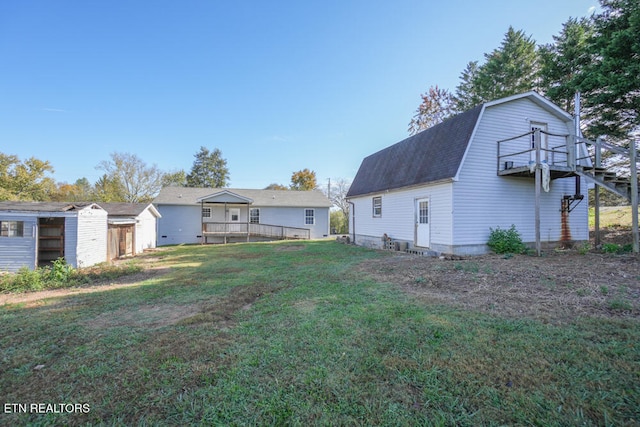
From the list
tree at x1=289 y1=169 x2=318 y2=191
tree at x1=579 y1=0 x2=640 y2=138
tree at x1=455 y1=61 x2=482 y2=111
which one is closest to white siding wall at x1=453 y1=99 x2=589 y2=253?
tree at x1=579 y1=0 x2=640 y2=138

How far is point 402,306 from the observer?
14.8 ft

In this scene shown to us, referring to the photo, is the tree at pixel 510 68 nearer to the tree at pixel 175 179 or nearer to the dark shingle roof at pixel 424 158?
the dark shingle roof at pixel 424 158

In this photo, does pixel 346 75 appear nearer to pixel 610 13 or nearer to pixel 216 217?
pixel 610 13

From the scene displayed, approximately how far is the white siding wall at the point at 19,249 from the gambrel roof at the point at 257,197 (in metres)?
12.4

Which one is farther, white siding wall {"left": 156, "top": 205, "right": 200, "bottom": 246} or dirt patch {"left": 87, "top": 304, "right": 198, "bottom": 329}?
white siding wall {"left": 156, "top": 205, "right": 200, "bottom": 246}

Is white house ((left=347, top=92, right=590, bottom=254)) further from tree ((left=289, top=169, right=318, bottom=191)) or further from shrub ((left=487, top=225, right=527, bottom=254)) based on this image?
tree ((left=289, top=169, right=318, bottom=191))

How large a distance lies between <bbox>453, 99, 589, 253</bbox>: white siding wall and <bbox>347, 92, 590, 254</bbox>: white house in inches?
1.3

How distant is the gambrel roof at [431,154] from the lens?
32.7 feet

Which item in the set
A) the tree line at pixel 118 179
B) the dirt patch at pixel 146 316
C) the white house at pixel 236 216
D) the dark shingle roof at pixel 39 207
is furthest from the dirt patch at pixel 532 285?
the tree line at pixel 118 179

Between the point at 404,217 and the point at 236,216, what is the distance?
49.4 feet

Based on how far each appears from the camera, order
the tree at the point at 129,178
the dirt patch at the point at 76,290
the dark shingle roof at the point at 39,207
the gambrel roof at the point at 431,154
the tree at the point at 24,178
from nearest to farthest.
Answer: the dirt patch at the point at 76,290 < the dark shingle roof at the point at 39,207 < the gambrel roof at the point at 431,154 < the tree at the point at 24,178 < the tree at the point at 129,178

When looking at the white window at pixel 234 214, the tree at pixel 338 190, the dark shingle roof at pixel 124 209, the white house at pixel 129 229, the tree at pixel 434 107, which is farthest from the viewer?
the tree at pixel 338 190

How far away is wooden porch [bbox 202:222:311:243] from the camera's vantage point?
2035 cm

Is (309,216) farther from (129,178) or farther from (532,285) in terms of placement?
(129,178)
